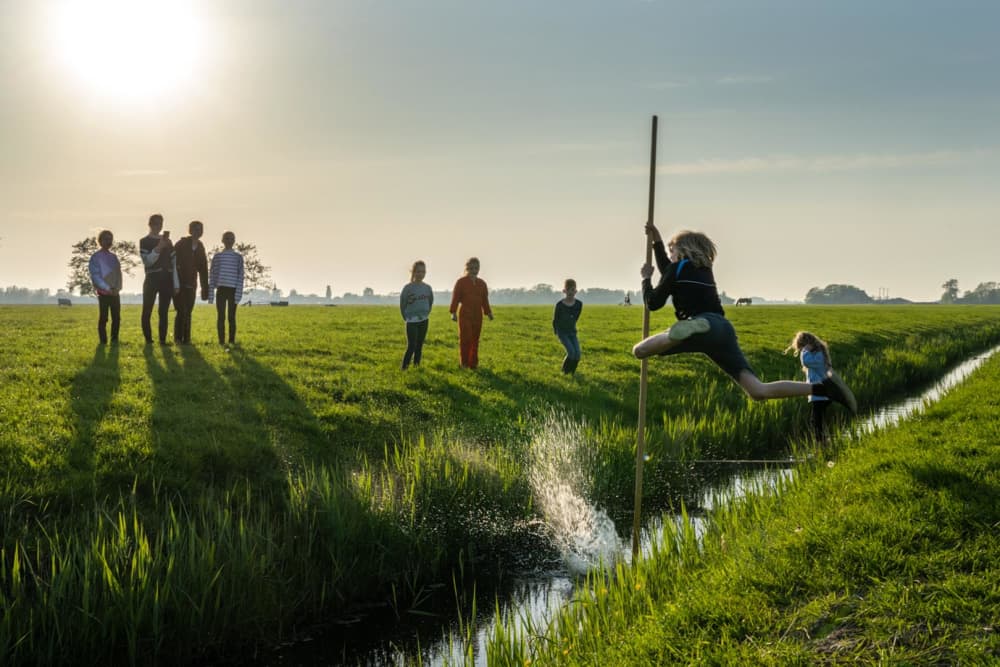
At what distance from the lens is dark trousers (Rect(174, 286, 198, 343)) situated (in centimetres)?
1708

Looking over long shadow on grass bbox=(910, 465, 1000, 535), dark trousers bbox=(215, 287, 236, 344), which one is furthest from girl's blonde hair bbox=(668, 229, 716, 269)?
dark trousers bbox=(215, 287, 236, 344)

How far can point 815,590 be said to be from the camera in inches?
209

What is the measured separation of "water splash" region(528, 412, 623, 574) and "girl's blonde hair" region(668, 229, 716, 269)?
288 centimetres

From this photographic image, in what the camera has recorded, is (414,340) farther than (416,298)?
Yes

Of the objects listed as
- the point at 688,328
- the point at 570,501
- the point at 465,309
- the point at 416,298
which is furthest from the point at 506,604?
the point at 465,309

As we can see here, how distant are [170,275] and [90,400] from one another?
263 inches

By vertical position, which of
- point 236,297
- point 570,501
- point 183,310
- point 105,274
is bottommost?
point 570,501

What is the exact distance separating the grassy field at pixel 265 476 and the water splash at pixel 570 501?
0.19 metres

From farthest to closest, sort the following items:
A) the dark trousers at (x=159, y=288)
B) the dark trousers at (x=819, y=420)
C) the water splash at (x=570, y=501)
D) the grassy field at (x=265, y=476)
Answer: the dark trousers at (x=159, y=288)
the dark trousers at (x=819, y=420)
the water splash at (x=570, y=501)
the grassy field at (x=265, y=476)

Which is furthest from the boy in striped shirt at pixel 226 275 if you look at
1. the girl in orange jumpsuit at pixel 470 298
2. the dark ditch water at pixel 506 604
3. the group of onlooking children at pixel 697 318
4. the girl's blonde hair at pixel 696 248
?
the girl's blonde hair at pixel 696 248

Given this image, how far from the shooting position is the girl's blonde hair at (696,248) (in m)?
7.09

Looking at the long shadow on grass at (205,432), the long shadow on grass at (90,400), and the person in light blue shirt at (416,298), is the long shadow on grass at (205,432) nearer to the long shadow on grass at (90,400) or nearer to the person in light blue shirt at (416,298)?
the long shadow on grass at (90,400)

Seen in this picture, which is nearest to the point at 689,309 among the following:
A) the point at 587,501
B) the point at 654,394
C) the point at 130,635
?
the point at 587,501

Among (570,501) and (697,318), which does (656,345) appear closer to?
(697,318)
